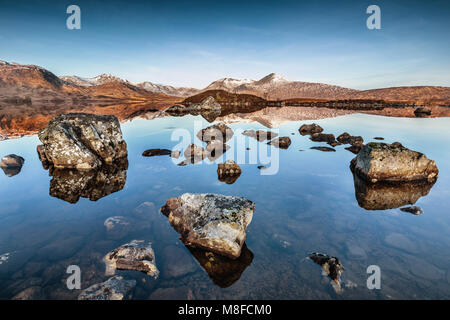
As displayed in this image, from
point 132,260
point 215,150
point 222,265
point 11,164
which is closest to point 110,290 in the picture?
point 132,260

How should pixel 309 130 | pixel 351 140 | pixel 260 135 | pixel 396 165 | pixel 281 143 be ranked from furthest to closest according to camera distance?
pixel 309 130, pixel 260 135, pixel 351 140, pixel 281 143, pixel 396 165

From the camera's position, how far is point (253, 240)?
6.99m

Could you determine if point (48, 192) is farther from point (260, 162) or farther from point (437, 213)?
point (437, 213)

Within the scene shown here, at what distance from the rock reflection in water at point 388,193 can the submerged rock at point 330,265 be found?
186 inches

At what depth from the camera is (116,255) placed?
19.6 ft

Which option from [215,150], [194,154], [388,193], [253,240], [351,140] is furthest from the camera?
[351,140]

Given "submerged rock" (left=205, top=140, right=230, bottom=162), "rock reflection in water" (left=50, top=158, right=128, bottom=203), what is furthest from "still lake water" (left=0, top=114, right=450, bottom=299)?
"submerged rock" (left=205, top=140, right=230, bottom=162)

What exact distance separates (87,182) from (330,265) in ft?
42.7

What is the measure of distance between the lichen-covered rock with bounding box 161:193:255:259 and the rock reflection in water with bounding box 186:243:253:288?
153 mm

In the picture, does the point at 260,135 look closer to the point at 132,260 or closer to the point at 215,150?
the point at 215,150

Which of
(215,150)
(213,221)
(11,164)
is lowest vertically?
A: (213,221)

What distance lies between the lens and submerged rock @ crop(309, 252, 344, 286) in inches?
215
